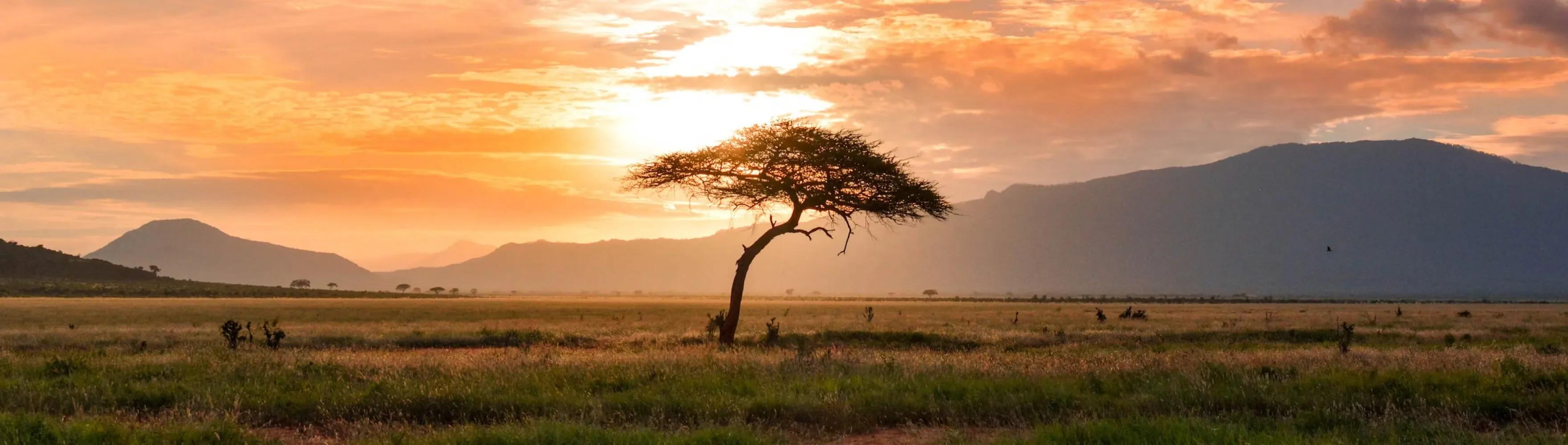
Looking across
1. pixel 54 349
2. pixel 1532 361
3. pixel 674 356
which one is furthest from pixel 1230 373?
pixel 54 349

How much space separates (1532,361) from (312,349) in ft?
100

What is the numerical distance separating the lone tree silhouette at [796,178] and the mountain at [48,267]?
17931cm

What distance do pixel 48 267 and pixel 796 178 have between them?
645ft

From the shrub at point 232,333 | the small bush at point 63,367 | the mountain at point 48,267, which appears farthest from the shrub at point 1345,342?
the mountain at point 48,267

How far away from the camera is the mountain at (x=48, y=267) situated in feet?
570

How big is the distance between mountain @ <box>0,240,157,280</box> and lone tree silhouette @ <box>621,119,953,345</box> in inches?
7060

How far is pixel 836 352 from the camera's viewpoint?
82.7 feet

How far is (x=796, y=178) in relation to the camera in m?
34.7

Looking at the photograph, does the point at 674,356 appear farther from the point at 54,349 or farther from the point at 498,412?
the point at 54,349

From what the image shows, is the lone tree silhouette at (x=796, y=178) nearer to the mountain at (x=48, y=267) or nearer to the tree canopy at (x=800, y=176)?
the tree canopy at (x=800, y=176)

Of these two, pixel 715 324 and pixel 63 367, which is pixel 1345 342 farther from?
pixel 63 367

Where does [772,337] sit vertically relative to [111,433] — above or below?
above

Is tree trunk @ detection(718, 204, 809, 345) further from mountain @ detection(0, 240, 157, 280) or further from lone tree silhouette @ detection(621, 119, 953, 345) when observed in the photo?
mountain @ detection(0, 240, 157, 280)

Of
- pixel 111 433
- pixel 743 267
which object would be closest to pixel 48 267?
pixel 743 267
